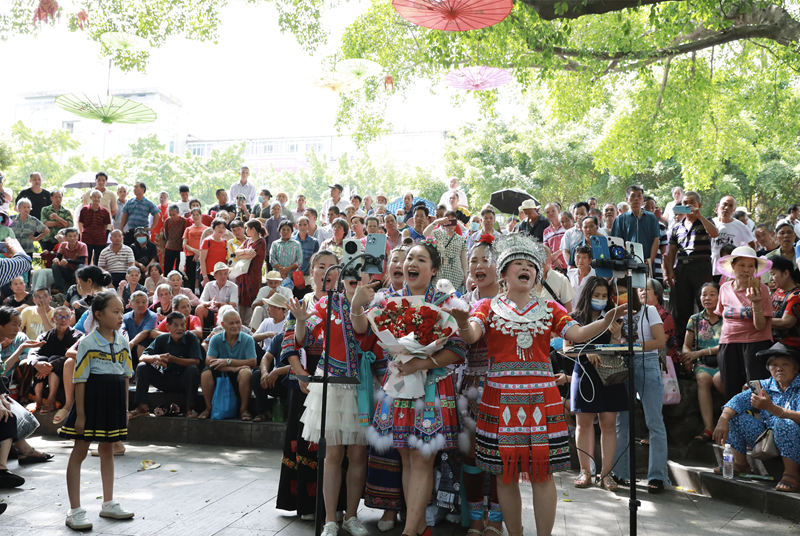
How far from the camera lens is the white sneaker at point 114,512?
4484 mm

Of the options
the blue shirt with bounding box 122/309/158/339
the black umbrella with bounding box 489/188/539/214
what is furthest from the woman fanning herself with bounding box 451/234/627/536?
the black umbrella with bounding box 489/188/539/214

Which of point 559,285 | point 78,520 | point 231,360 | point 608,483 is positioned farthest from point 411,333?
point 231,360

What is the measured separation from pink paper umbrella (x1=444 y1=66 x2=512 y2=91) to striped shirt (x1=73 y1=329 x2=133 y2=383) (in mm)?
7777

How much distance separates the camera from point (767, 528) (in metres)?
4.63

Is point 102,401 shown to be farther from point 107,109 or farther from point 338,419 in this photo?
point 107,109

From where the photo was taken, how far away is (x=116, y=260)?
432 inches

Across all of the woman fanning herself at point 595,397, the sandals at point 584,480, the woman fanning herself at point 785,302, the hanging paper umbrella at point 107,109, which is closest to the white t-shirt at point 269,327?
the woman fanning herself at point 595,397

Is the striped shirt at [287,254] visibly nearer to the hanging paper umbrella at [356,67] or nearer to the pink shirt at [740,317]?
the hanging paper umbrella at [356,67]

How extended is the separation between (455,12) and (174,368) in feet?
17.6

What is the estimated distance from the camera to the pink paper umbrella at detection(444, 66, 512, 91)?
1084 centimetres

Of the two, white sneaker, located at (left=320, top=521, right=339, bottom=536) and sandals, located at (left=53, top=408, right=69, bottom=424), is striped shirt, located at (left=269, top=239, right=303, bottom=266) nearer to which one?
sandals, located at (left=53, top=408, right=69, bottom=424)

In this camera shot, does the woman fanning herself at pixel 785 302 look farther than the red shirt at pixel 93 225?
No

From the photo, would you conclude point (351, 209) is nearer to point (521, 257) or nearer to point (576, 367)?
point (576, 367)

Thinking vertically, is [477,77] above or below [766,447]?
above
